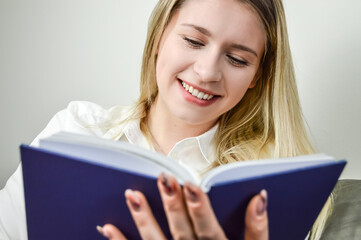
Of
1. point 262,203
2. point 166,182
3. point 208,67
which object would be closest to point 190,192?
point 166,182

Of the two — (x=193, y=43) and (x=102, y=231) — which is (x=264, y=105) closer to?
(x=193, y=43)

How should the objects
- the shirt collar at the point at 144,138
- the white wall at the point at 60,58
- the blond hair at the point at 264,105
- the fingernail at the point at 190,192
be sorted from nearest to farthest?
the fingernail at the point at 190,192, the blond hair at the point at 264,105, the shirt collar at the point at 144,138, the white wall at the point at 60,58

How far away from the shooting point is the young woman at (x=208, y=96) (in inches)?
48.4

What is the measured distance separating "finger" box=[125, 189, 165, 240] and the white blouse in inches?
26.8

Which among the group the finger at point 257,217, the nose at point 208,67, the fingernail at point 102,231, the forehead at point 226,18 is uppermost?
the forehead at point 226,18

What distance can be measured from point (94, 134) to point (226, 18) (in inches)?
28.4

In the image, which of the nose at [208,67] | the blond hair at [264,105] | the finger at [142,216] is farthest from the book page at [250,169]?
the blond hair at [264,105]

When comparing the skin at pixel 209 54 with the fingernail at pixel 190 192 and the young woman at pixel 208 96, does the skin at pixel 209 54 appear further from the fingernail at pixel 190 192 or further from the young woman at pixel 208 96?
the fingernail at pixel 190 192

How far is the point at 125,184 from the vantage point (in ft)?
2.36

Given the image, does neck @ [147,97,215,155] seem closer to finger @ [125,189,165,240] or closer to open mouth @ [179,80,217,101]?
open mouth @ [179,80,217,101]

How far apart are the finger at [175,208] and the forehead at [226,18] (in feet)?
2.16

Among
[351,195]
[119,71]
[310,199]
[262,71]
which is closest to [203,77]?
[262,71]

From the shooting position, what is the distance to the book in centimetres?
71

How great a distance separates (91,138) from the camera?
73 cm
